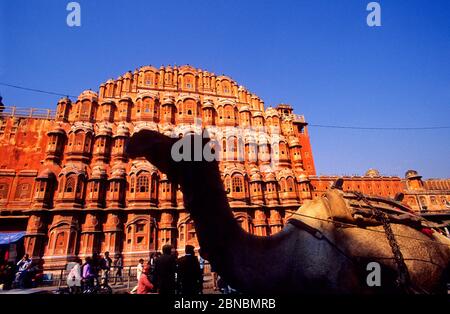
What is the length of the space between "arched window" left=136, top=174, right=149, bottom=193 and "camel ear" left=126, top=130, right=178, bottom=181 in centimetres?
2158

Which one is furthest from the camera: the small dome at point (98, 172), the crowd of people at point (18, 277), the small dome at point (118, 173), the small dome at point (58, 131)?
the small dome at point (58, 131)

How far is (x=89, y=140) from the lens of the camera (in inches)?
1001

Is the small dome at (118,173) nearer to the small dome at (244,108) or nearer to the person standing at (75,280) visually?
the person standing at (75,280)

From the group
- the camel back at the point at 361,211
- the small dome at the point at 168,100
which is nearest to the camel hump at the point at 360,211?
the camel back at the point at 361,211

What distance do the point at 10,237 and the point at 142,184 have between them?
469 inches

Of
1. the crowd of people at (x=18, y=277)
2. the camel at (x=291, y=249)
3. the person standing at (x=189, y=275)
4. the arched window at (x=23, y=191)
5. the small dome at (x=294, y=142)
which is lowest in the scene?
the crowd of people at (x=18, y=277)

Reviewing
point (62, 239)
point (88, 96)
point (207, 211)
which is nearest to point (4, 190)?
point (62, 239)

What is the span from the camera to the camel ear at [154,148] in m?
3.41

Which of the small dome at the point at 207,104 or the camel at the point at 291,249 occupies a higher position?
the small dome at the point at 207,104

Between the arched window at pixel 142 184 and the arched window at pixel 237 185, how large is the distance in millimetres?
9216

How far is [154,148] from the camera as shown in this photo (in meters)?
3.51

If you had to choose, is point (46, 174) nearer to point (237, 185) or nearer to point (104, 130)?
point (104, 130)
